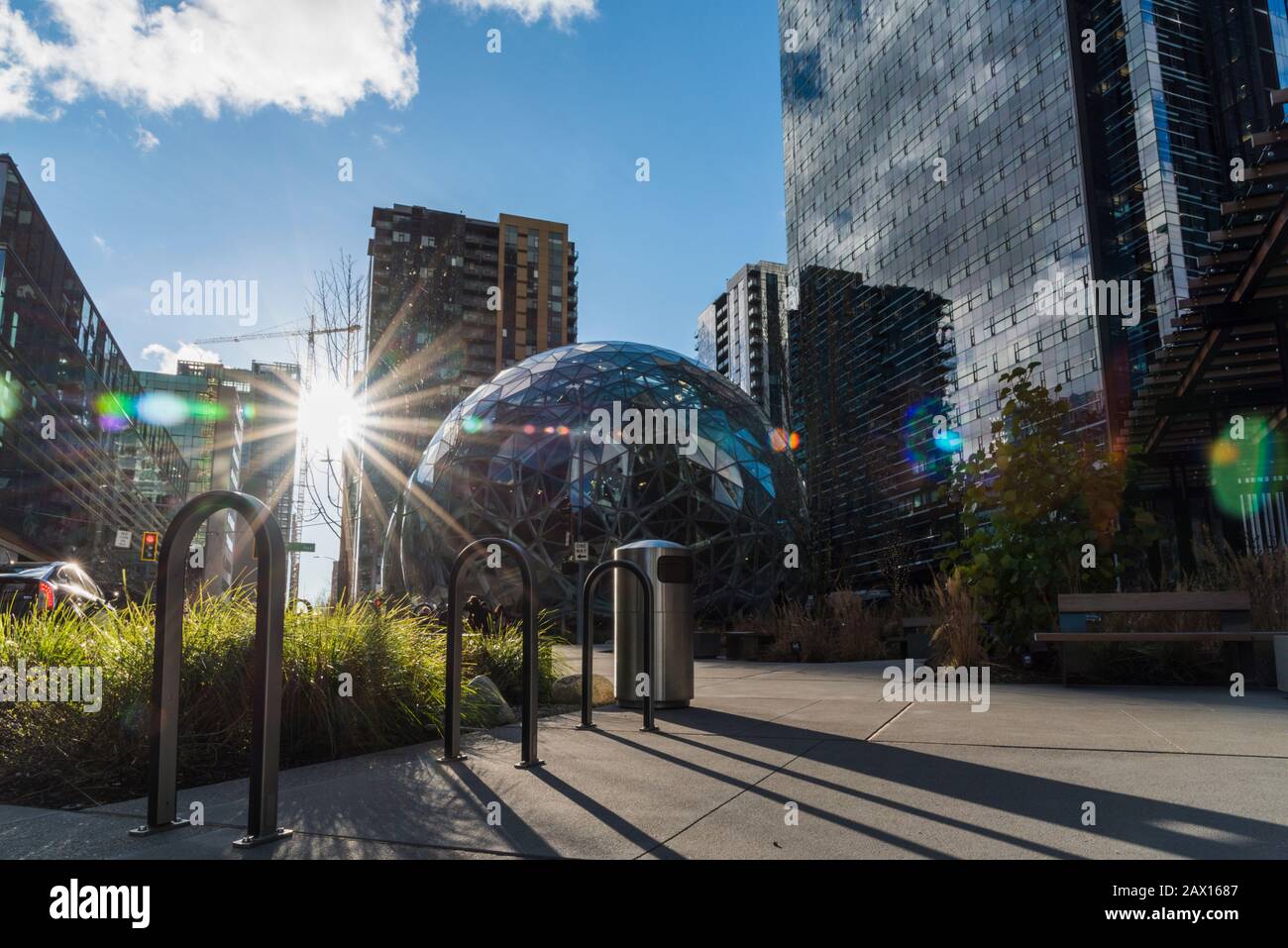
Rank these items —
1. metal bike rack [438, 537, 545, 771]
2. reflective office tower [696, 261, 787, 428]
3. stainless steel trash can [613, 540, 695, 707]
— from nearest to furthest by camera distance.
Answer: metal bike rack [438, 537, 545, 771]
stainless steel trash can [613, 540, 695, 707]
reflective office tower [696, 261, 787, 428]

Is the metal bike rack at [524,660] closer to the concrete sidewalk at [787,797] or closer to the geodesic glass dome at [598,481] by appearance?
the concrete sidewalk at [787,797]

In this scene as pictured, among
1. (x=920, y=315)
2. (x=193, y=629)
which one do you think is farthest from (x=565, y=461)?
(x=920, y=315)

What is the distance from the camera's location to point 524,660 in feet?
16.3

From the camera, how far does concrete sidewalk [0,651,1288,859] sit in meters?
3.15

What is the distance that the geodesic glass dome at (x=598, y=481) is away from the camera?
1022 inches

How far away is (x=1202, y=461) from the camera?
683 inches

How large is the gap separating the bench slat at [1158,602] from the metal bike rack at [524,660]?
704 centimetres

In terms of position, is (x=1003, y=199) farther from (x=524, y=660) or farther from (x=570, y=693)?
(x=524, y=660)

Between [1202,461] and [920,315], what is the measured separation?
48164mm

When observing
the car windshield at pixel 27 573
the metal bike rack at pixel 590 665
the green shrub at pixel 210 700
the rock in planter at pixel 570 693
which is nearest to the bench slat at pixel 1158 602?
the rock in planter at pixel 570 693

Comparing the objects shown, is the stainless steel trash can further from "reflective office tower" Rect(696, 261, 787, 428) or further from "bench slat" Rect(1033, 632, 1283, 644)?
"reflective office tower" Rect(696, 261, 787, 428)

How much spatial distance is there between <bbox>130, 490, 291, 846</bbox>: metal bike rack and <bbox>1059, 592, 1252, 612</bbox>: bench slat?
8.77 meters

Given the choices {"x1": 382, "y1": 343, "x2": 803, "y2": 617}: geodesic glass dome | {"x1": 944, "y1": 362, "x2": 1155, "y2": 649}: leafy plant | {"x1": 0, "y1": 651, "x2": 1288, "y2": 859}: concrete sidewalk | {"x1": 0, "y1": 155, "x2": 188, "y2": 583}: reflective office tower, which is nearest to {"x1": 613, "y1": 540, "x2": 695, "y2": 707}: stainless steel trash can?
{"x1": 0, "y1": 651, "x2": 1288, "y2": 859}: concrete sidewalk

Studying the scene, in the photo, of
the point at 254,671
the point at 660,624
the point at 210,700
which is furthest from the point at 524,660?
the point at 660,624
